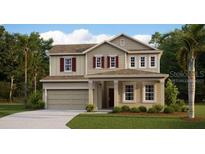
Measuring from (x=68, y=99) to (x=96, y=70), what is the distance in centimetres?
345

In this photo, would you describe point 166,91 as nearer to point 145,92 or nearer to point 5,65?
point 145,92

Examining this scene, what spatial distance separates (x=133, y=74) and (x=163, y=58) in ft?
36.7

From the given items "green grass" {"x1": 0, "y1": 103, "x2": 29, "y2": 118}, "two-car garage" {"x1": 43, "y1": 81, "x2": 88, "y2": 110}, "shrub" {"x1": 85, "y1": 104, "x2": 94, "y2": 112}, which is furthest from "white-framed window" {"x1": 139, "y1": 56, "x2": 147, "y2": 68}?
"green grass" {"x1": 0, "y1": 103, "x2": 29, "y2": 118}

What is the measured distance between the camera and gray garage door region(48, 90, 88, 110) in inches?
1089

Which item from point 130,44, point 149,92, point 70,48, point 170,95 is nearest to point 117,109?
point 149,92

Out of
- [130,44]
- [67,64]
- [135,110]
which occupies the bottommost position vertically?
[135,110]

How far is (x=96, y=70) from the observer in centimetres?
2820

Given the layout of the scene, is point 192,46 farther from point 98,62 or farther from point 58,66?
point 58,66

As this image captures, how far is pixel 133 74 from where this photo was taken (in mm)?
24750

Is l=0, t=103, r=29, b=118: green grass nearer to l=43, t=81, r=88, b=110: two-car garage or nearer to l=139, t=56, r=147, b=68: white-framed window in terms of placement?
l=43, t=81, r=88, b=110: two-car garage

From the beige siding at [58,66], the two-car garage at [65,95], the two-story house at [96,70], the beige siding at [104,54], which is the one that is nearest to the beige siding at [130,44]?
the two-story house at [96,70]

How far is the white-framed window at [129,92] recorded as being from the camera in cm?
2547

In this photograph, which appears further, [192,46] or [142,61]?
[142,61]
